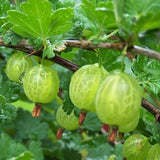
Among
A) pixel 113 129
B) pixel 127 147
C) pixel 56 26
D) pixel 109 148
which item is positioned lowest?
pixel 109 148

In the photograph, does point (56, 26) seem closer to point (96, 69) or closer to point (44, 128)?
point (96, 69)

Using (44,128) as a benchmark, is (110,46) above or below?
above

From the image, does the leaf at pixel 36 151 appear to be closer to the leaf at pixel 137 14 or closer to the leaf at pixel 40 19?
the leaf at pixel 40 19

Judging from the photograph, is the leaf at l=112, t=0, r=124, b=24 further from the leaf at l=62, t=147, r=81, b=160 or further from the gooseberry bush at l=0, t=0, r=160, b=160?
the leaf at l=62, t=147, r=81, b=160

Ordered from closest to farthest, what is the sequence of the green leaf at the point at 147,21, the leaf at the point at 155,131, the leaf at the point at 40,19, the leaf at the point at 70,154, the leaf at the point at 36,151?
the green leaf at the point at 147,21 < the leaf at the point at 40,19 < the leaf at the point at 155,131 < the leaf at the point at 36,151 < the leaf at the point at 70,154

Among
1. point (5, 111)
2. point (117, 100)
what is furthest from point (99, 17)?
point (5, 111)

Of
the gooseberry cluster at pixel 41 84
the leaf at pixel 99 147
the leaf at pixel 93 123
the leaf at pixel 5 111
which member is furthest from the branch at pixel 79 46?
the leaf at pixel 99 147

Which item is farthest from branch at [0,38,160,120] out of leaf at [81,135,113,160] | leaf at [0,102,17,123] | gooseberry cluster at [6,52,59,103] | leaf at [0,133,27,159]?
leaf at [81,135,113,160]

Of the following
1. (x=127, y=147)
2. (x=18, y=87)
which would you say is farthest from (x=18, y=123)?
(x=127, y=147)
